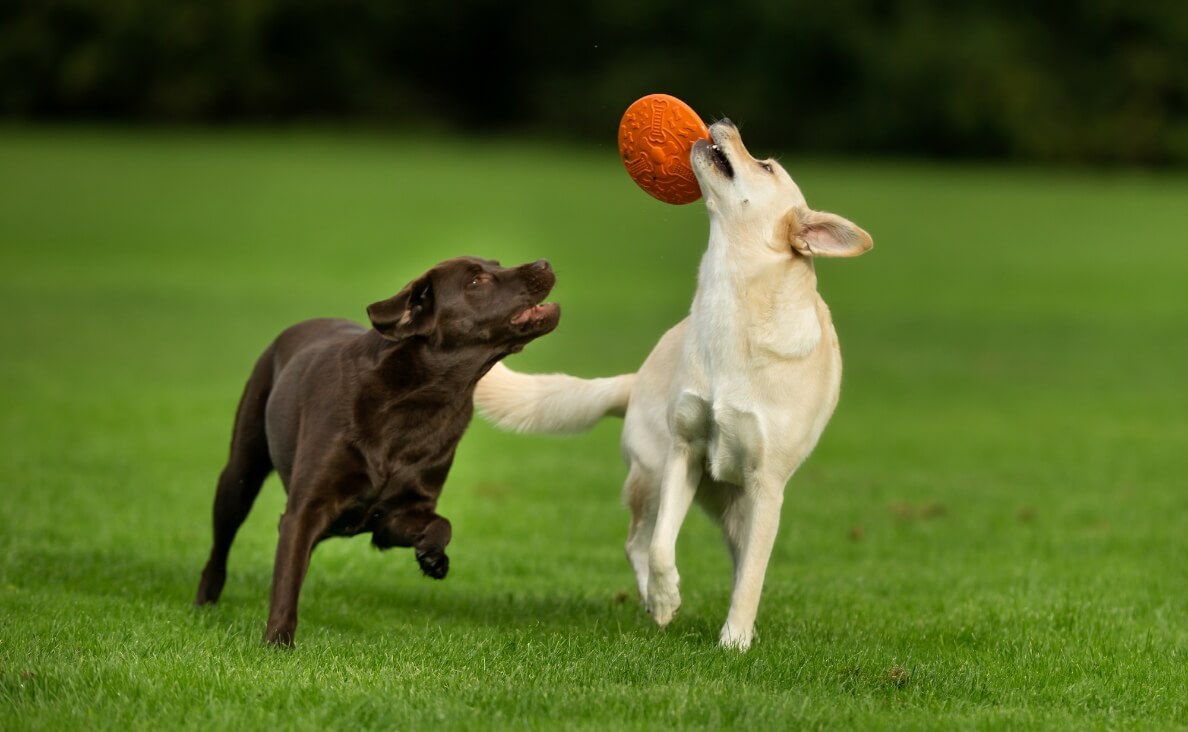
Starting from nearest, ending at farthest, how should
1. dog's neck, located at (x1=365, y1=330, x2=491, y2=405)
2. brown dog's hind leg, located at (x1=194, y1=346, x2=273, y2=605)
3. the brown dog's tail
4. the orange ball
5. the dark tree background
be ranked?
dog's neck, located at (x1=365, y1=330, x2=491, y2=405)
the orange ball
brown dog's hind leg, located at (x1=194, y1=346, x2=273, y2=605)
the brown dog's tail
the dark tree background

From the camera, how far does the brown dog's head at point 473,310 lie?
5910 mm

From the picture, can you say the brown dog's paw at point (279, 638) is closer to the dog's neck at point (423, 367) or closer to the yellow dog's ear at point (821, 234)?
the dog's neck at point (423, 367)

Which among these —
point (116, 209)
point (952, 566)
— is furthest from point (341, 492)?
point (116, 209)

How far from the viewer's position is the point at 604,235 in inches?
1160

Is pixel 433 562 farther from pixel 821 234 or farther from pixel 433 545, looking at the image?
pixel 821 234

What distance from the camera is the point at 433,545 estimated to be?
5.91 meters

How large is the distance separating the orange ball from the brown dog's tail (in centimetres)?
82

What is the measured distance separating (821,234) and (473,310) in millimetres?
1337

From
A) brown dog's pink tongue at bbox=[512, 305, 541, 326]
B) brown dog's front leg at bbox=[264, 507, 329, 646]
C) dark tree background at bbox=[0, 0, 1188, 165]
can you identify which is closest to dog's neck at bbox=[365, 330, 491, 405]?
brown dog's pink tongue at bbox=[512, 305, 541, 326]

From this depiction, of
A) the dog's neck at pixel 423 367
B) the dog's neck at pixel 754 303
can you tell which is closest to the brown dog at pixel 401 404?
the dog's neck at pixel 423 367

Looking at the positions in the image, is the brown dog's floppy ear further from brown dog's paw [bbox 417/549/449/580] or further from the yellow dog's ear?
the yellow dog's ear

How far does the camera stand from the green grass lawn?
499 cm

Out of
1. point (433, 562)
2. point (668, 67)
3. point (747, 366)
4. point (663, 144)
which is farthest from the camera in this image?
point (668, 67)

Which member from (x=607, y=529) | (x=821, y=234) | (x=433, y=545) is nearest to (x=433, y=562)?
(x=433, y=545)
